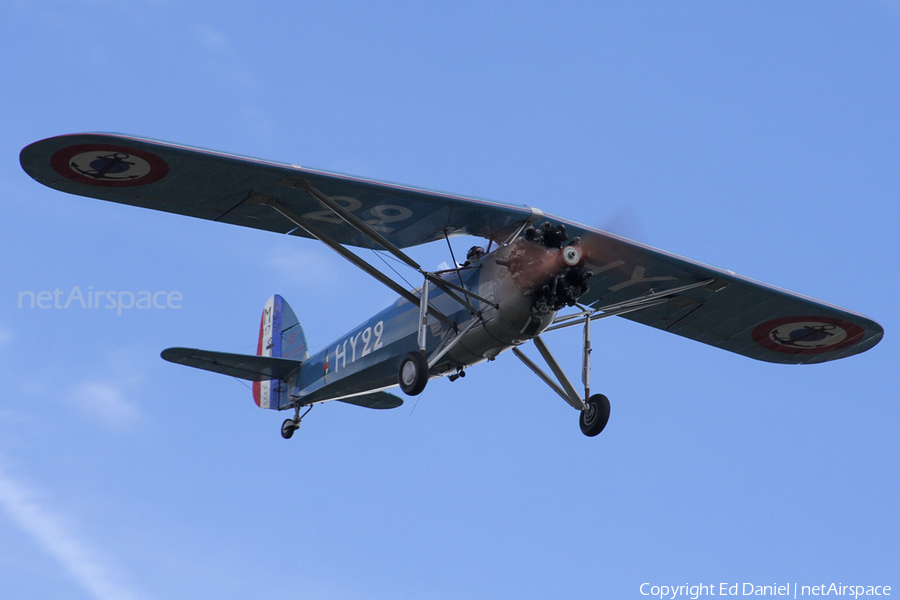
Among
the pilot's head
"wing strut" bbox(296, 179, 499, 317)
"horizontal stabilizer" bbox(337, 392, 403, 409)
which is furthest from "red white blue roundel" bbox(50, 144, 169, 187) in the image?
"horizontal stabilizer" bbox(337, 392, 403, 409)

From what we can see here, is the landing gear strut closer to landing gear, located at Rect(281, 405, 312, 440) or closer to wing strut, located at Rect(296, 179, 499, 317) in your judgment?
wing strut, located at Rect(296, 179, 499, 317)

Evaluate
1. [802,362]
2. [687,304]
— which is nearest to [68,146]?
[687,304]

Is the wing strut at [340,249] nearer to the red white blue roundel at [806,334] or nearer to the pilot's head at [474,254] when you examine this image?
the pilot's head at [474,254]

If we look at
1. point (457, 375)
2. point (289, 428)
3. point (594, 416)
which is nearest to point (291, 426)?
point (289, 428)

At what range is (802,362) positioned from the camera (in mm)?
21469

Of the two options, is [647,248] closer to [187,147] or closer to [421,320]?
[421,320]

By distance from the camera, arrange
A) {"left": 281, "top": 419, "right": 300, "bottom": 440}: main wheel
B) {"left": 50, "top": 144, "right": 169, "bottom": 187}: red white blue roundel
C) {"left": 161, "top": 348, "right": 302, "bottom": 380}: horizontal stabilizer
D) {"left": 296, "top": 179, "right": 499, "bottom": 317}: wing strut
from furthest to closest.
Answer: {"left": 281, "top": 419, "right": 300, "bottom": 440}: main wheel < {"left": 161, "top": 348, "right": 302, "bottom": 380}: horizontal stabilizer < {"left": 296, "top": 179, "right": 499, "bottom": 317}: wing strut < {"left": 50, "top": 144, "right": 169, "bottom": 187}: red white blue roundel

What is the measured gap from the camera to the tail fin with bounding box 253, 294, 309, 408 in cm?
2122

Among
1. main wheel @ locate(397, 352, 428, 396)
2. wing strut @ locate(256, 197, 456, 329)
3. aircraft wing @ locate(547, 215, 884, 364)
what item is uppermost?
aircraft wing @ locate(547, 215, 884, 364)

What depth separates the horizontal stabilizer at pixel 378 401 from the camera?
21078mm

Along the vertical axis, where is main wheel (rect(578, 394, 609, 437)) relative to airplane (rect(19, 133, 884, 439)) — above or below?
below

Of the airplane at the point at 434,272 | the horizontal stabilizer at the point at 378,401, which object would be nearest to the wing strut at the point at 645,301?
the airplane at the point at 434,272

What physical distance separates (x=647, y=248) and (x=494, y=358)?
3096 millimetres

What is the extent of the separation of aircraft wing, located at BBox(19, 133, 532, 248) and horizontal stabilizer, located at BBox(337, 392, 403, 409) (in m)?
4.84
